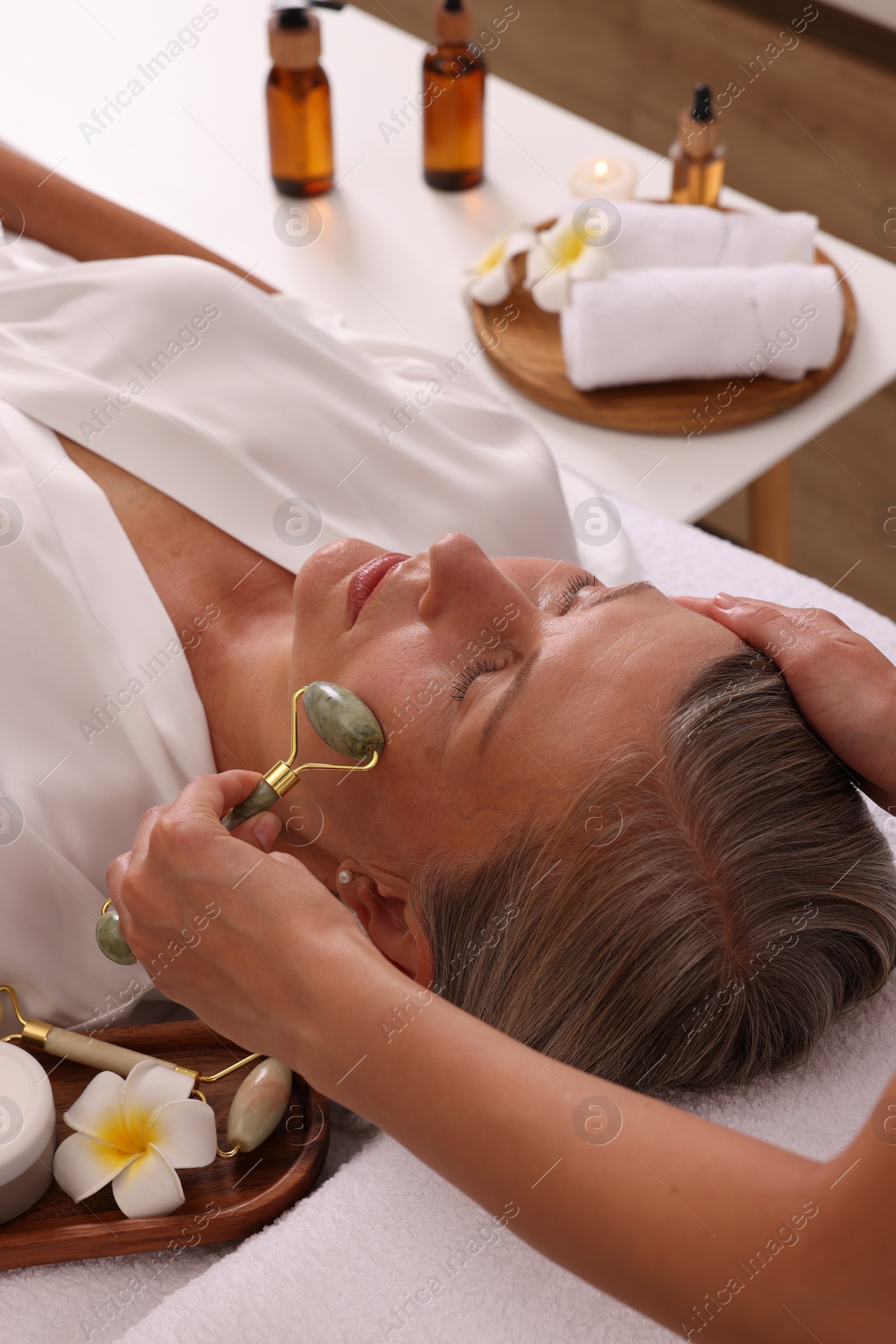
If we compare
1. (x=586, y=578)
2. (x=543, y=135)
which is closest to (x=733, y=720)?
(x=586, y=578)

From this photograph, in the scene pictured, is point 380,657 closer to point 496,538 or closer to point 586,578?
point 586,578

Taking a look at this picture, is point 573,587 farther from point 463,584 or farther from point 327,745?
point 327,745

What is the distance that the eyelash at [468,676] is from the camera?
36.1 inches

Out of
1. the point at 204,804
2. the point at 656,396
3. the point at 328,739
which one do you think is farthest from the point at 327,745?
the point at 656,396

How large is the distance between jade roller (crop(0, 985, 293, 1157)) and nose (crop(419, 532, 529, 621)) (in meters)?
0.38

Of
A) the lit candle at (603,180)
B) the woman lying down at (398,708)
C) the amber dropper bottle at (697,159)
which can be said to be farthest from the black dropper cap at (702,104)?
the woman lying down at (398,708)

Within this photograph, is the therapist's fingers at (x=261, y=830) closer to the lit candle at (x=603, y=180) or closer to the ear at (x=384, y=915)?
the ear at (x=384, y=915)

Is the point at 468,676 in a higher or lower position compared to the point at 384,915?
higher

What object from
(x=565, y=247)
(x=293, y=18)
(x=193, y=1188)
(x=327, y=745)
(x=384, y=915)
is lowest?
(x=193, y=1188)

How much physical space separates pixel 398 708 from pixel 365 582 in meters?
0.14

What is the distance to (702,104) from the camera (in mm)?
1718

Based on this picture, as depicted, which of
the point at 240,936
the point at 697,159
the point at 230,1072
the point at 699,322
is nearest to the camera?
→ the point at 240,936

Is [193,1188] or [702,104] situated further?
[702,104]

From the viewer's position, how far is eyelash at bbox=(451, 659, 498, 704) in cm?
92
